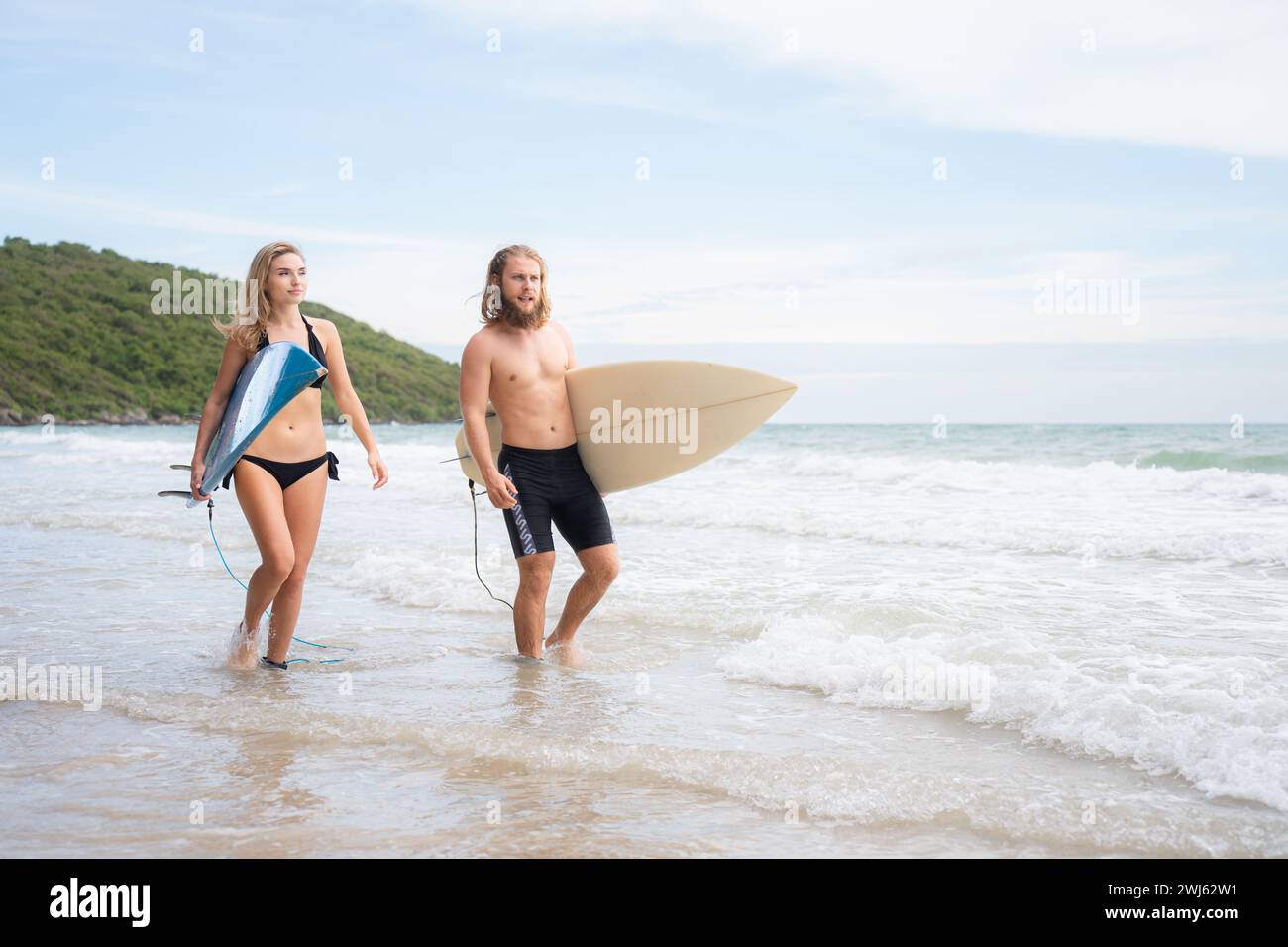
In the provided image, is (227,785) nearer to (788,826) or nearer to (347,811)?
(347,811)

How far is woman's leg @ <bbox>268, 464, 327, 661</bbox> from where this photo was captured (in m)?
4.29

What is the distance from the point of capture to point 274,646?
453cm

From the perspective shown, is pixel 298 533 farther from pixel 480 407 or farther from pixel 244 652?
pixel 480 407

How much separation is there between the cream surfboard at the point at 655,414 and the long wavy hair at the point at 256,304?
1.11m

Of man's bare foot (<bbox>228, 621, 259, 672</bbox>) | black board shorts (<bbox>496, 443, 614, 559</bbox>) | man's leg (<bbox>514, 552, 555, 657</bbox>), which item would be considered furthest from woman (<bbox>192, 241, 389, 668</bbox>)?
man's leg (<bbox>514, 552, 555, 657</bbox>)

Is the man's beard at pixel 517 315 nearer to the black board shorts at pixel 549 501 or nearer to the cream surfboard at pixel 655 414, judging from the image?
the cream surfboard at pixel 655 414

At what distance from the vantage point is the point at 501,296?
4.41 meters

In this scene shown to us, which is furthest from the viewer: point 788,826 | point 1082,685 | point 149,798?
point 1082,685

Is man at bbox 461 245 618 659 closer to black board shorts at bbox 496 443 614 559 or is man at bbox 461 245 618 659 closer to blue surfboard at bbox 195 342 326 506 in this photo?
black board shorts at bbox 496 443 614 559

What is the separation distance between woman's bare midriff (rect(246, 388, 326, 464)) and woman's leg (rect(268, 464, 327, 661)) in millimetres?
115

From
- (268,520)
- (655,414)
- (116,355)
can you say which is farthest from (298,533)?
(116,355)
